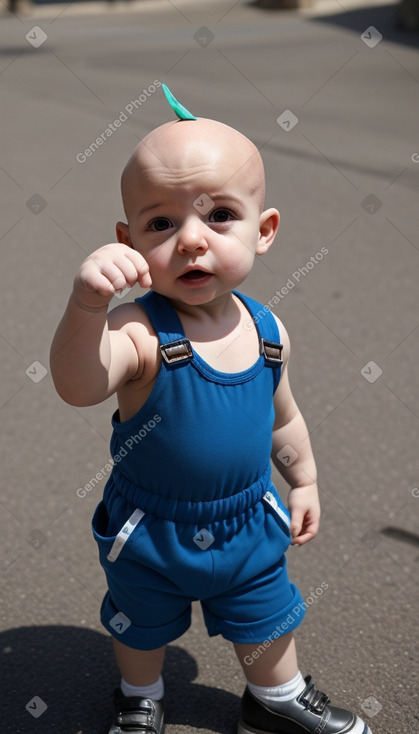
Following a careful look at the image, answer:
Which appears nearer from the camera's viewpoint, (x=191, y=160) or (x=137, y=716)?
(x=191, y=160)

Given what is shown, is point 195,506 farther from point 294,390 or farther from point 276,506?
point 294,390

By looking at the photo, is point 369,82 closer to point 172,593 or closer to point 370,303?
point 370,303

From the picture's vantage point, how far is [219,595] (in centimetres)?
208

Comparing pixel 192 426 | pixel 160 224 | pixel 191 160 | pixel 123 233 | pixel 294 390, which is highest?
pixel 191 160

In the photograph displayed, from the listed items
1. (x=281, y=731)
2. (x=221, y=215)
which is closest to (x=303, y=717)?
(x=281, y=731)

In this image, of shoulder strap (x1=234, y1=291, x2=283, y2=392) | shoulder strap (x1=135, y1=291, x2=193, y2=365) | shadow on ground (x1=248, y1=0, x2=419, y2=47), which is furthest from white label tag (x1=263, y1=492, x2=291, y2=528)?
shadow on ground (x1=248, y1=0, x2=419, y2=47)

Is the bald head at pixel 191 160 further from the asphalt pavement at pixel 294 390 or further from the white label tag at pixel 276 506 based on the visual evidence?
the asphalt pavement at pixel 294 390

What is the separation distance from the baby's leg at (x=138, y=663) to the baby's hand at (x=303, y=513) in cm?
42

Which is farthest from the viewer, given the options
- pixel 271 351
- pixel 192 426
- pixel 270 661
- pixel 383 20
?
pixel 383 20

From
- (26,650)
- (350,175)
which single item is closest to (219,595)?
(26,650)

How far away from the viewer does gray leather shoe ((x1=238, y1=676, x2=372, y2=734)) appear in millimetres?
2182

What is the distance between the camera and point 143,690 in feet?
7.21

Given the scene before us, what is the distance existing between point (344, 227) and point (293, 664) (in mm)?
4109

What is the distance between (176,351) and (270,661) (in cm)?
79
